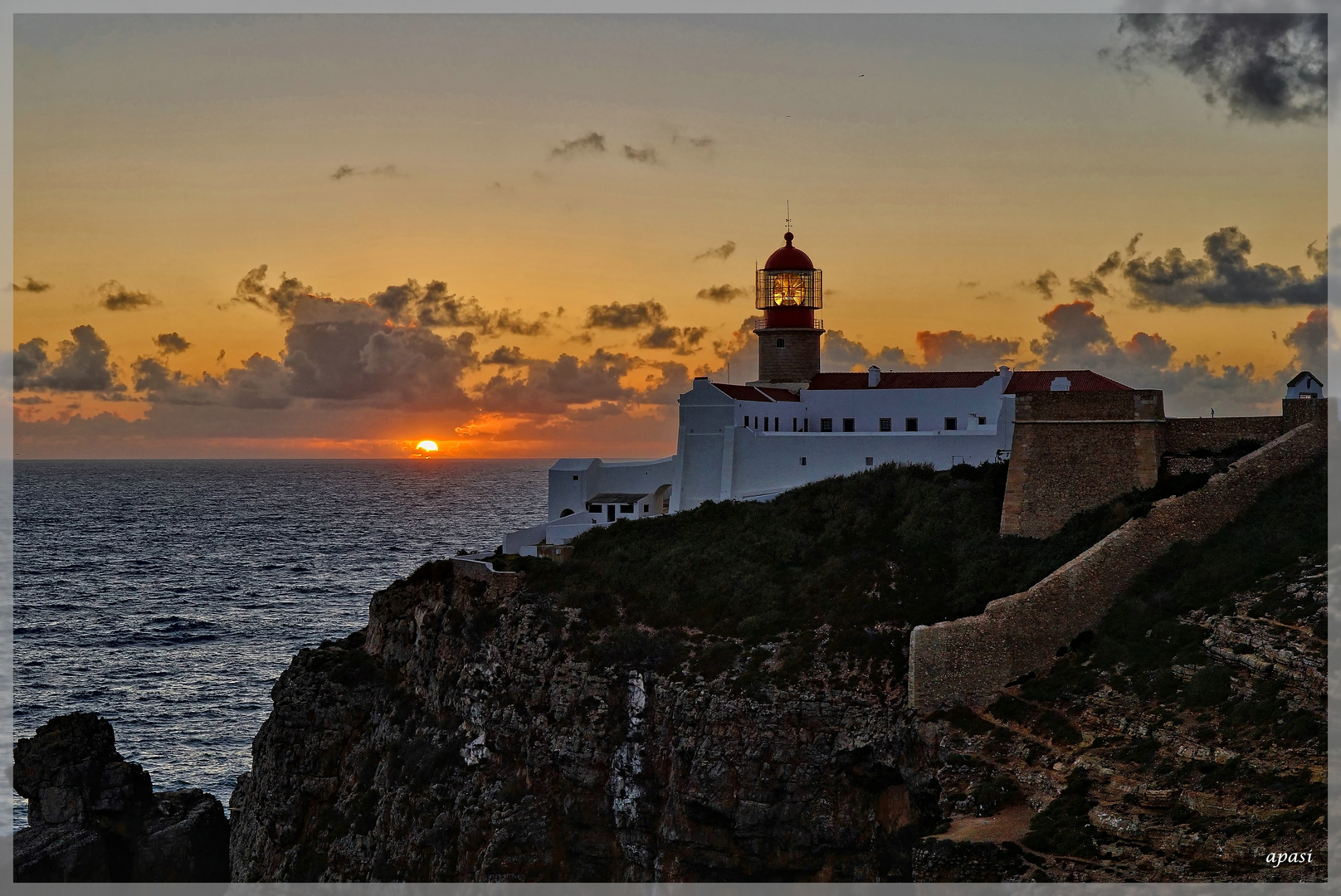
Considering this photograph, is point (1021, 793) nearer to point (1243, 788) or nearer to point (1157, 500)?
point (1243, 788)

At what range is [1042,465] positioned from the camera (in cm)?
3641

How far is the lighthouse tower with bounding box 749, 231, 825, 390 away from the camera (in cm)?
4941

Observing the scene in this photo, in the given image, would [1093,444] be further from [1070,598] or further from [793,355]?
[793,355]

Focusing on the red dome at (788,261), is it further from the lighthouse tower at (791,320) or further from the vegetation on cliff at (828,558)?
the vegetation on cliff at (828,558)

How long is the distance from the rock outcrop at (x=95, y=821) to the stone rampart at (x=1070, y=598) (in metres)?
23.9

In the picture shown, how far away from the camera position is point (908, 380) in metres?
46.5

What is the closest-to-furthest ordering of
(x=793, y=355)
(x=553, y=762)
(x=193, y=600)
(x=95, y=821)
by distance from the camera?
1. (x=553, y=762)
2. (x=95, y=821)
3. (x=793, y=355)
4. (x=193, y=600)

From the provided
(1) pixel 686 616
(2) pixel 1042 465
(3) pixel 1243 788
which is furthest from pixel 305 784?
(3) pixel 1243 788

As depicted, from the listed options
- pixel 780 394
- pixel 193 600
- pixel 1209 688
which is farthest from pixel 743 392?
pixel 193 600

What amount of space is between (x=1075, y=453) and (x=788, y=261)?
17.0 meters

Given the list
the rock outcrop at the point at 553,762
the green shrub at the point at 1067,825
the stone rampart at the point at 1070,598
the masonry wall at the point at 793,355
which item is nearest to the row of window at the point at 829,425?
the masonry wall at the point at 793,355

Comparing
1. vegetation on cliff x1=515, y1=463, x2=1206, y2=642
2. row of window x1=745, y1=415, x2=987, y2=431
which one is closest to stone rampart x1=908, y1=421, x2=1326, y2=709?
vegetation on cliff x1=515, y1=463, x2=1206, y2=642

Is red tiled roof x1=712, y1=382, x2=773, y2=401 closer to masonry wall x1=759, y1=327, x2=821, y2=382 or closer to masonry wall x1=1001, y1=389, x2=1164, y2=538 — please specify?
masonry wall x1=759, y1=327, x2=821, y2=382

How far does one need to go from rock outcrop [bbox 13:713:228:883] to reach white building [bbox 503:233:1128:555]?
1434 cm
